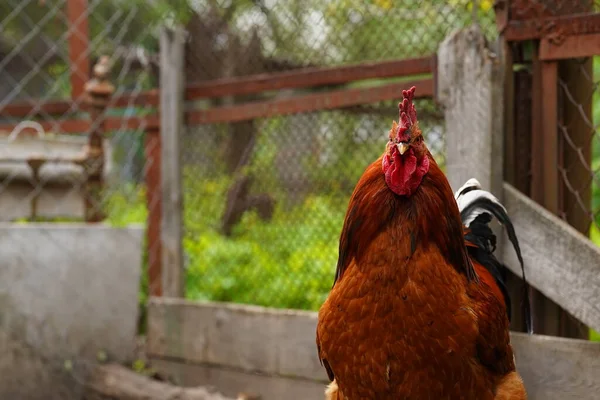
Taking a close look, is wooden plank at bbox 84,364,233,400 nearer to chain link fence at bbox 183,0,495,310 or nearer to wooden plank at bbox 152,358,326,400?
wooden plank at bbox 152,358,326,400

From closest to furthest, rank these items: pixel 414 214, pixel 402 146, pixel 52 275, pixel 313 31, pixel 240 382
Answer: pixel 402 146, pixel 414 214, pixel 313 31, pixel 240 382, pixel 52 275

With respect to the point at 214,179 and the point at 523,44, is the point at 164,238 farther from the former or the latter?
the point at 523,44

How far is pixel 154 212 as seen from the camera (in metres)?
4.71

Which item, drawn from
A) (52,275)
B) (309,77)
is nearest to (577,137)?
(309,77)

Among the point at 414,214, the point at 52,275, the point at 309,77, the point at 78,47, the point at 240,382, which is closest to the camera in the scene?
the point at 414,214

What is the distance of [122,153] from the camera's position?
7.88 m

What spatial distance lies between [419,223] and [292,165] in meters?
1.82

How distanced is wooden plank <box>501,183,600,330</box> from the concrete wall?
2467 mm

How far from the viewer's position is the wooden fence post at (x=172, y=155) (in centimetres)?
455

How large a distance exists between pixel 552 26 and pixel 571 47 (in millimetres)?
117

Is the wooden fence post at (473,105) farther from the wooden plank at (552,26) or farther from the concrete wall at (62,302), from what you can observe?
the concrete wall at (62,302)

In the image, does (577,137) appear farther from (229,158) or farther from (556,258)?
(229,158)

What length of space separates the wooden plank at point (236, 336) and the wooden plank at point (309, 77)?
1218mm

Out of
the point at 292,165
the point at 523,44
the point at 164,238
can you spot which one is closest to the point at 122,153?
the point at 164,238
